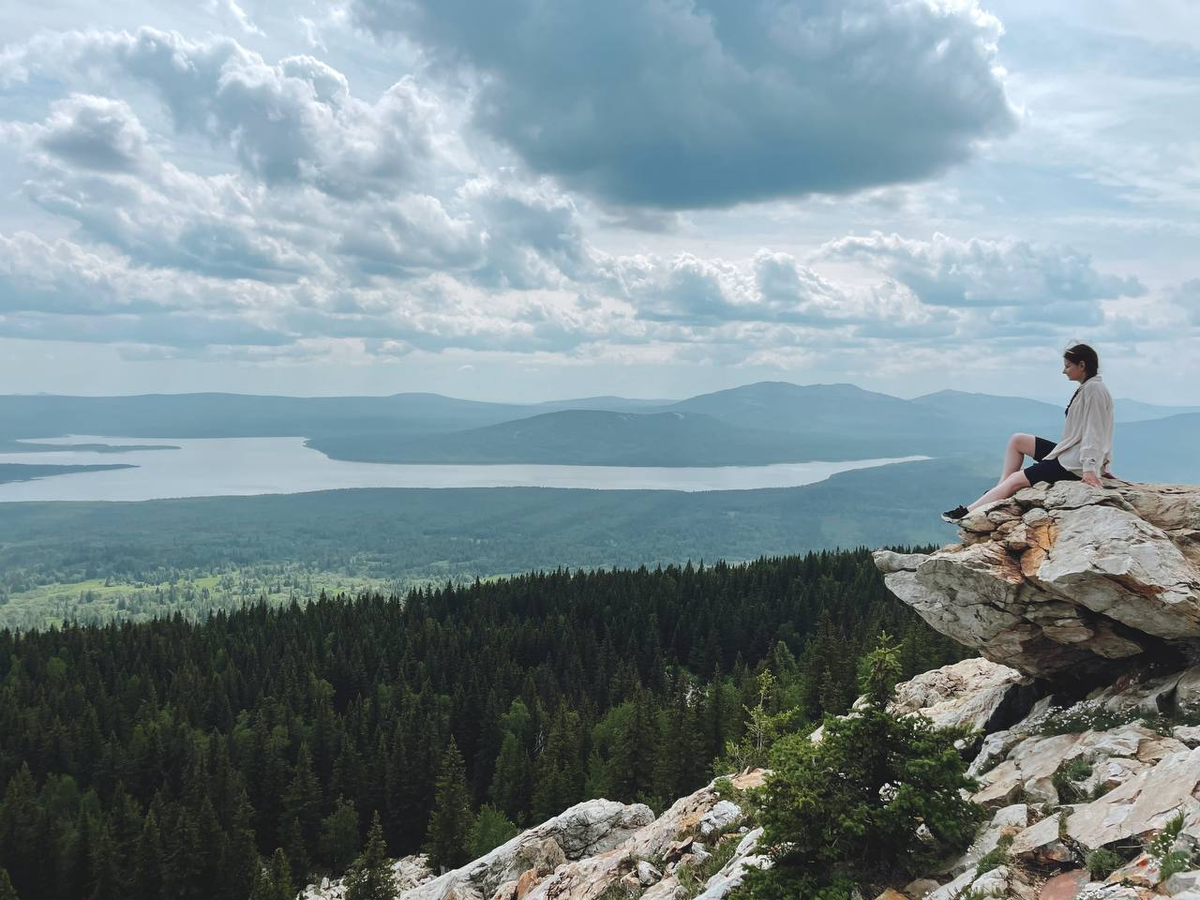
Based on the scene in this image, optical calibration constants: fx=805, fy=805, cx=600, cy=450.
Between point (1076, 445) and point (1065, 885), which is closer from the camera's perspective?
point (1065, 885)

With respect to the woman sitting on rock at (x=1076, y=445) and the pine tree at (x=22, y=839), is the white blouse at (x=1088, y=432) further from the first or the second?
Result: the pine tree at (x=22, y=839)

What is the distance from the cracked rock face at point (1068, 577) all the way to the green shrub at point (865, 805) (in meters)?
5.24

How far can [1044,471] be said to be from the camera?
23.0 meters

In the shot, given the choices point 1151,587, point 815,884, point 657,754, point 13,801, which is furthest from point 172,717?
point 1151,587

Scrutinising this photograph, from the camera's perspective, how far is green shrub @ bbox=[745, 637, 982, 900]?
16.9 m

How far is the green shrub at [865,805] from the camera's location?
16.9 m

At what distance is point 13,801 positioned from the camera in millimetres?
61312

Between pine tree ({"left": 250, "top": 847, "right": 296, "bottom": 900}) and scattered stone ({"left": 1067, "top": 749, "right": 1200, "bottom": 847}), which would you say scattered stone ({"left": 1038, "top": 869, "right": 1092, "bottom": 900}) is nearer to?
scattered stone ({"left": 1067, "top": 749, "right": 1200, "bottom": 847})

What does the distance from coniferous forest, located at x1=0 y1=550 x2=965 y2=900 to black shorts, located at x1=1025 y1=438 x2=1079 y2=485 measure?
1786 cm

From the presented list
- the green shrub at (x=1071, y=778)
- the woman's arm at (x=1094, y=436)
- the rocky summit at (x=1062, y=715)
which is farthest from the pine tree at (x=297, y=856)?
the woman's arm at (x=1094, y=436)

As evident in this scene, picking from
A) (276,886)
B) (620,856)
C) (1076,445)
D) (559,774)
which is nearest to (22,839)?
(276,886)

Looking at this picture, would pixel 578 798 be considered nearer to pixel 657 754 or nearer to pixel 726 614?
pixel 657 754

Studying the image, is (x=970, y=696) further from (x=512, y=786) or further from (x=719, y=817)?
(x=512, y=786)

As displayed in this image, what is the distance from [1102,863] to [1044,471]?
11671 millimetres
